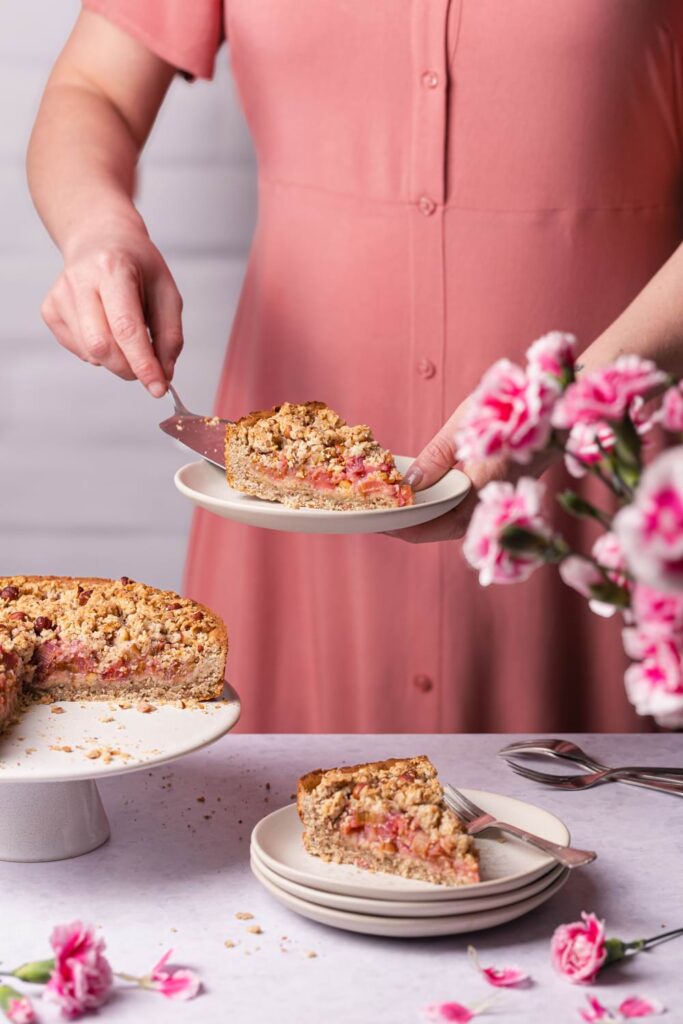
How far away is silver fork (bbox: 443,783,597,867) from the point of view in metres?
1.04

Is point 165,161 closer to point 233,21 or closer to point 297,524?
point 233,21

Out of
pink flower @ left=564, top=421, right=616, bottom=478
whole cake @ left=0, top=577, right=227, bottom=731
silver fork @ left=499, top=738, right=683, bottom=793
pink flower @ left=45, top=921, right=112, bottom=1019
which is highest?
pink flower @ left=564, top=421, right=616, bottom=478

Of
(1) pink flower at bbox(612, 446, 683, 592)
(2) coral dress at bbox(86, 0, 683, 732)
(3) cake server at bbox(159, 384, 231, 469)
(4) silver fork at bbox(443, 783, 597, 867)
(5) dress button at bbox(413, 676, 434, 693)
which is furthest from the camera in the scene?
(5) dress button at bbox(413, 676, 434, 693)

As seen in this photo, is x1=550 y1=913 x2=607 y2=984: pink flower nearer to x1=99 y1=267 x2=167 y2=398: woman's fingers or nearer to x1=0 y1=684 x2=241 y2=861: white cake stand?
x1=0 y1=684 x2=241 y2=861: white cake stand

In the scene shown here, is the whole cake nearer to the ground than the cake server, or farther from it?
nearer to the ground

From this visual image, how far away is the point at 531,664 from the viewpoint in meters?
1.79

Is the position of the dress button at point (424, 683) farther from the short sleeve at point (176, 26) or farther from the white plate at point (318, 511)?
the short sleeve at point (176, 26)

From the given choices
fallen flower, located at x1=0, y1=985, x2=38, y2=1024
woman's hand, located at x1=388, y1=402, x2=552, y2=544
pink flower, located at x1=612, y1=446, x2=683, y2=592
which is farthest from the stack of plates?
pink flower, located at x1=612, y1=446, x2=683, y2=592

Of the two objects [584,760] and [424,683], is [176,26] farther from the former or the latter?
[584,760]

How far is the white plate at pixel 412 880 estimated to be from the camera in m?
1.02

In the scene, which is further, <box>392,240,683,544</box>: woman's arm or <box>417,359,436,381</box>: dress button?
<box>417,359,436,381</box>: dress button

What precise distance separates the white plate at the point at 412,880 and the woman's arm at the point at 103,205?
53 centimetres

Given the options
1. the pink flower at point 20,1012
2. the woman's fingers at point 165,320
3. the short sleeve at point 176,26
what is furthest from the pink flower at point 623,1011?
the short sleeve at point 176,26

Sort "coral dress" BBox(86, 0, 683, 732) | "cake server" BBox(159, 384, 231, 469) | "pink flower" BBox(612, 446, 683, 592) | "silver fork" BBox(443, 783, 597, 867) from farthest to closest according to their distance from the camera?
"coral dress" BBox(86, 0, 683, 732), "cake server" BBox(159, 384, 231, 469), "silver fork" BBox(443, 783, 597, 867), "pink flower" BBox(612, 446, 683, 592)
